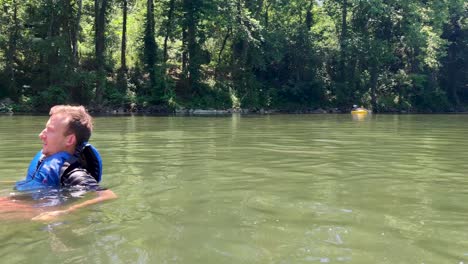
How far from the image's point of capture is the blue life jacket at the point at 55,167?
4809 mm

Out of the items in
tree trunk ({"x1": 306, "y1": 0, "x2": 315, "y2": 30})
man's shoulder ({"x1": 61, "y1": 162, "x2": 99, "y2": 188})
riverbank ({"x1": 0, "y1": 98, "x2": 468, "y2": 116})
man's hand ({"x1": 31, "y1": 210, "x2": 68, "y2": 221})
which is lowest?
man's hand ({"x1": 31, "y1": 210, "x2": 68, "y2": 221})

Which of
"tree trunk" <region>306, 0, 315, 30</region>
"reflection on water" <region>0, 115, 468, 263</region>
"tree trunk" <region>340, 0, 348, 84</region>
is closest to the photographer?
"reflection on water" <region>0, 115, 468, 263</region>

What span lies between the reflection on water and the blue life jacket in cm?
44

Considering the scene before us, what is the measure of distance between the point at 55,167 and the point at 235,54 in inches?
1444

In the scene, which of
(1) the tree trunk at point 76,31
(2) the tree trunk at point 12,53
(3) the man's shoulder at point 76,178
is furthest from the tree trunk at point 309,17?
(3) the man's shoulder at point 76,178

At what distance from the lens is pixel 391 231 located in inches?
164

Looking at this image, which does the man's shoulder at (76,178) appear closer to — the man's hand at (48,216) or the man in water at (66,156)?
the man in water at (66,156)

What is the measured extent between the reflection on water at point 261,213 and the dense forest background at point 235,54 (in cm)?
2437

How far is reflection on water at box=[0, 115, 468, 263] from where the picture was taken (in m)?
3.51

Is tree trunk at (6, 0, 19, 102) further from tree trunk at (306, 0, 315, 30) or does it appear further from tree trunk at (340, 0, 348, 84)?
tree trunk at (340, 0, 348, 84)

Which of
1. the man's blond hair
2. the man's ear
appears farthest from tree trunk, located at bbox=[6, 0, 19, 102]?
the man's ear

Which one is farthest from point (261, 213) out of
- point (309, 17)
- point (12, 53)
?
point (309, 17)

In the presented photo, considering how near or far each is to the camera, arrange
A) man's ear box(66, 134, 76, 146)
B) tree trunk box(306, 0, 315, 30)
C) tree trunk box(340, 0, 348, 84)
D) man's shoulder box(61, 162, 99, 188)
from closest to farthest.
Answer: man's shoulder box(61, 162, 99, 188) → man's ear box(66, 134, 76, 146) → tree trunk box(340, 0, 348, 84) → tree trunk box(306, 0, 315, 30)

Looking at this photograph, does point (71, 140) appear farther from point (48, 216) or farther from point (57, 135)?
point (48, 216)
